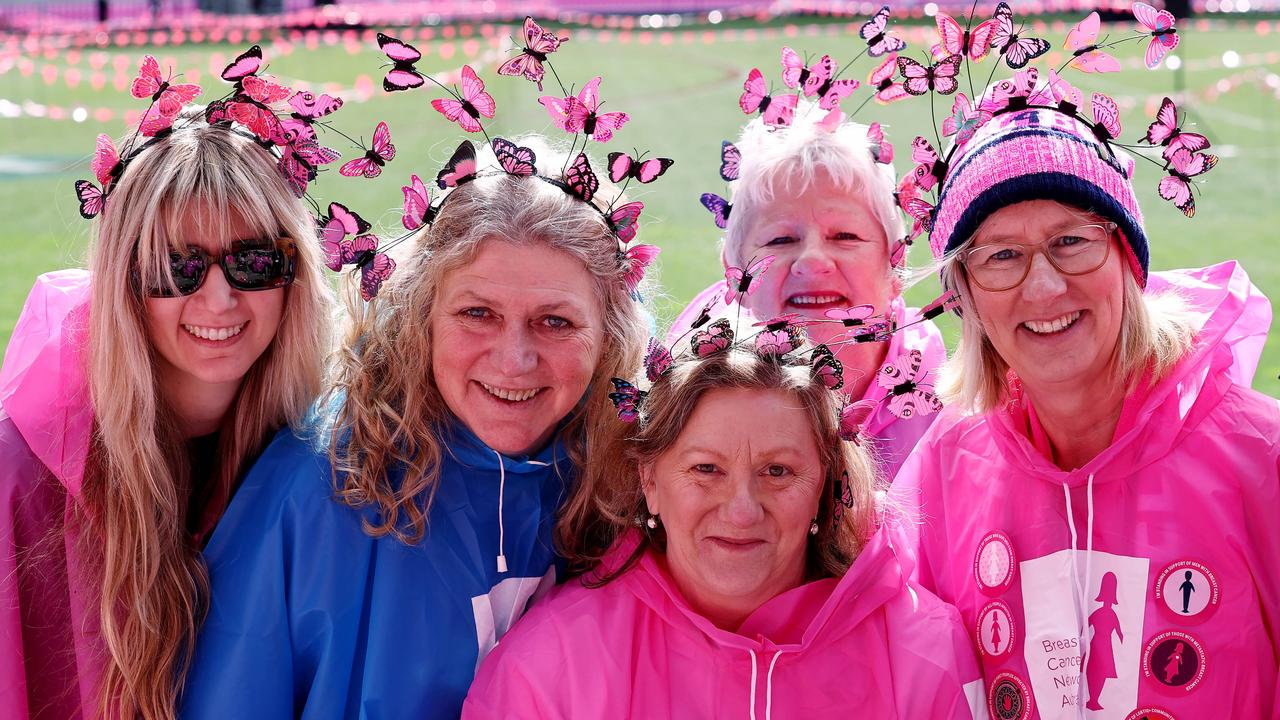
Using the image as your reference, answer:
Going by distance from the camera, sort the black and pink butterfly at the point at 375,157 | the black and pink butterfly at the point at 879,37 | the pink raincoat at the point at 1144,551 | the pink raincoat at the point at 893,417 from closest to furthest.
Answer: the pink raincoat at the point at 1144,551 → the black and pink butterfly at the point at 375,157 → the black and pink butterfly at the point at 879,37 → the pink raincoat at the point at 893,417

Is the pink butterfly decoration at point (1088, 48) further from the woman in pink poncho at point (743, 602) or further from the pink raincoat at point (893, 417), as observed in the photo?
the woman in pink poncho at point (743, 602)

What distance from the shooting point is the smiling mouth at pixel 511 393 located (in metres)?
3.10

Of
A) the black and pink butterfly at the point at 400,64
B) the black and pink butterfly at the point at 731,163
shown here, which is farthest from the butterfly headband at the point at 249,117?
the black and pink butterfly at the point at 731,163

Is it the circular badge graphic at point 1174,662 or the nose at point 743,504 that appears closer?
the circular badge graphic at point 1174,662

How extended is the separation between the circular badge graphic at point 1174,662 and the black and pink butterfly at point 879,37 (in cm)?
164

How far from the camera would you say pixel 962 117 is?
3.06 metres

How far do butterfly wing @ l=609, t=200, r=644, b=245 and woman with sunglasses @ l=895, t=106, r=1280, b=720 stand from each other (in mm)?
752

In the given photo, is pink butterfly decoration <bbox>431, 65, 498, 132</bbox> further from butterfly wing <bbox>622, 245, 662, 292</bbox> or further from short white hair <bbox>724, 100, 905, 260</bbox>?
short white hair <bbox>724, 100, 905, 260</bbox>

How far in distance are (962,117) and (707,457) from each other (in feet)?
3.33

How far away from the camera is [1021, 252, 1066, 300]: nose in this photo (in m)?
2.76

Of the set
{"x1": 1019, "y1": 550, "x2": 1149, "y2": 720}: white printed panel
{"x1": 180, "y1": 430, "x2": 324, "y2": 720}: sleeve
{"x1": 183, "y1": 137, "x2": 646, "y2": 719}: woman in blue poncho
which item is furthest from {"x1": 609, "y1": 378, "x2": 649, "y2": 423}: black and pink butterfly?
{"x1": 1019, "y1": 550, "x2": 1149, "y2": 720}: white printed panel

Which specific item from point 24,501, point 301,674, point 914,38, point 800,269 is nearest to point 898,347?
point 800,269

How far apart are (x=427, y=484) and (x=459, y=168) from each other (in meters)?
0.78

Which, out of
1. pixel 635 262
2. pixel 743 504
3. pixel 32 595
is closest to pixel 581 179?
pixel 635 262
